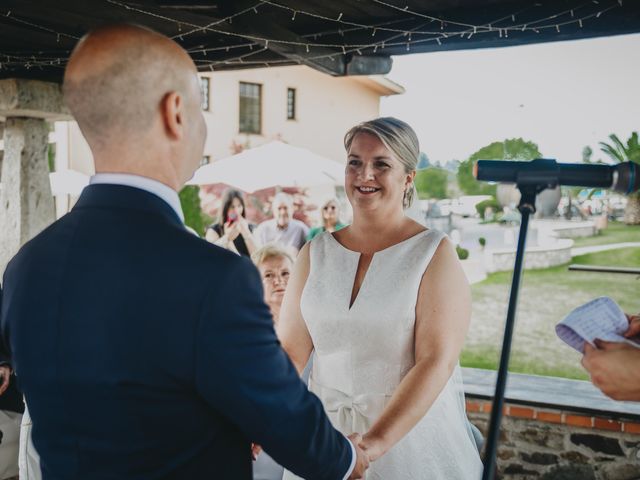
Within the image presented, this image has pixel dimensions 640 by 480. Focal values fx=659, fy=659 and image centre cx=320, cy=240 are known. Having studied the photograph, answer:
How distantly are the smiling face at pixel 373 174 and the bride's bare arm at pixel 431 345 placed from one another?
0.85 feet

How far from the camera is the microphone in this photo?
4.28ft

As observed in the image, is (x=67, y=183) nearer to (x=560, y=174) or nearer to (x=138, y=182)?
(x=138, y=182)

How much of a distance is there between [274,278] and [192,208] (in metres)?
16.0

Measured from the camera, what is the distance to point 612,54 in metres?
23.9

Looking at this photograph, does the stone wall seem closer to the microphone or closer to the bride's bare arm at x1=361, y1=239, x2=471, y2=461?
the bride's bare arm at x1=361, y1=239, x2=471, y2=461

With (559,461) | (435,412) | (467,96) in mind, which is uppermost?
(467,96)

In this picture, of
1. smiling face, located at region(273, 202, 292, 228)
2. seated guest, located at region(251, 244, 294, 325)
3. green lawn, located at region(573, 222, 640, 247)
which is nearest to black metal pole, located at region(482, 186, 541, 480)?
seated guest, located at region(251, 244, 294, 325)

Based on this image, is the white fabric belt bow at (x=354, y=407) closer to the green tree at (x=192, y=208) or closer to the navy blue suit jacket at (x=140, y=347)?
the navy blue suit jacket at (x=140, y=347)

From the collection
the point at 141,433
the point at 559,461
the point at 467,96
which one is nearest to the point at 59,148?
the point at 467,96

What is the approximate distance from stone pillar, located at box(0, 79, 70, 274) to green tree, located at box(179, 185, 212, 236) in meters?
12.3

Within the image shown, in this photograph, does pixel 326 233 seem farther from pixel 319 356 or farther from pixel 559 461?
pixel 559 461

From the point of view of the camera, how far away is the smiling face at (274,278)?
335 cm

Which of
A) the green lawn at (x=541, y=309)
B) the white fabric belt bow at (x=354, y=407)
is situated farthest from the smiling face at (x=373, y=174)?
the green lawn at (x=541, y=309)

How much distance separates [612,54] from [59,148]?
756 inches
